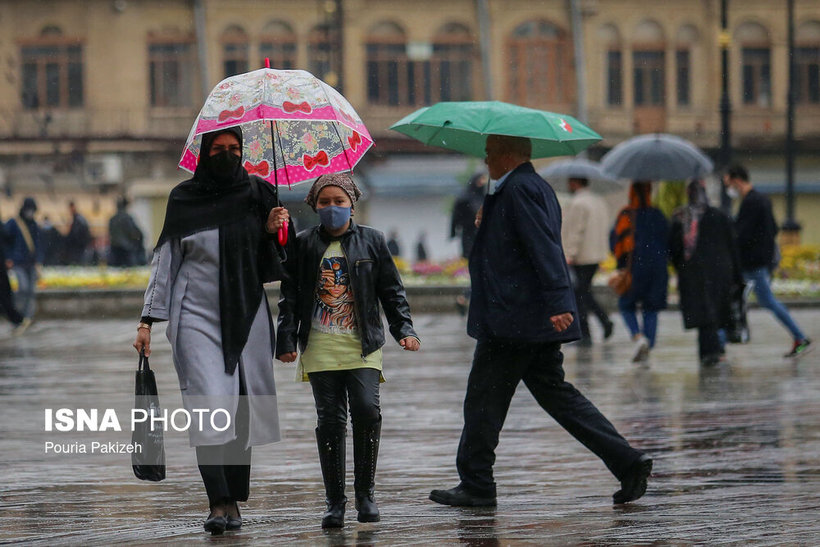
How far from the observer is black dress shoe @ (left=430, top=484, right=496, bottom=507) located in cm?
721

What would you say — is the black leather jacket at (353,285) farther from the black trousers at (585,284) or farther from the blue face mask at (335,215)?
the black trousers at (585,284)

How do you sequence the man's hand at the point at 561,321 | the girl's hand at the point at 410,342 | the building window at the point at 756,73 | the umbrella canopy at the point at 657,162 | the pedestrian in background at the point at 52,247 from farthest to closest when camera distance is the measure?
the building window at the point at 756,73 < the pedestrian in background at the point at 52,247 < the umbrella canopy at the point at 657,162 < the man's hand at the point at 561,321 < the girl's hand at the point at 410,342

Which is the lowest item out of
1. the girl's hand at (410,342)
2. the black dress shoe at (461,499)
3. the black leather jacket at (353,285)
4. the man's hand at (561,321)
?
the black dress shoe at (461,499)

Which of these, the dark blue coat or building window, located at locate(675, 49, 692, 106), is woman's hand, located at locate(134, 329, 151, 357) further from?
building window, located at locate(675, 49, 692, 106)

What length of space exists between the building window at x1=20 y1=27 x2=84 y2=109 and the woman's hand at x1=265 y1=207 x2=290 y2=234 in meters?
40.7

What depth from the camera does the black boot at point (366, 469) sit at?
6.73 meters

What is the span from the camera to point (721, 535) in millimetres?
6387

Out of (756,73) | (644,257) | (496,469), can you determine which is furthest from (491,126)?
(756,73)

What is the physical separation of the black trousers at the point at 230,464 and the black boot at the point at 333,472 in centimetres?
33

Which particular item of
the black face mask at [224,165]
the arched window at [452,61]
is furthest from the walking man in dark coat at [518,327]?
the arched window at [452,61]

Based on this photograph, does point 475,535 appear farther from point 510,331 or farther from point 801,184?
point 801,184

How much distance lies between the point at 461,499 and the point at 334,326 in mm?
1094

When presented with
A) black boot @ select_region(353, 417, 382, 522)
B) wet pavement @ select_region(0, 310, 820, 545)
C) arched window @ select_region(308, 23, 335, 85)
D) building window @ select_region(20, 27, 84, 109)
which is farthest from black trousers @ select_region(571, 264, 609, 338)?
building window @ select_region(20, 27, 84, 109)

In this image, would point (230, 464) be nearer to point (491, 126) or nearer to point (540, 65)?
point (491, 126)
